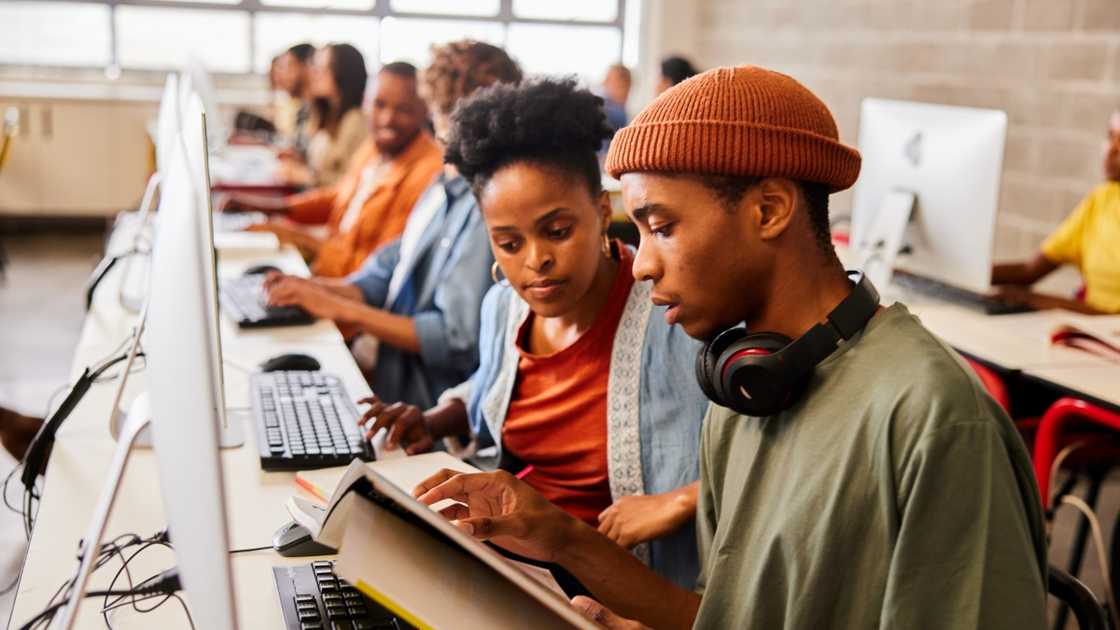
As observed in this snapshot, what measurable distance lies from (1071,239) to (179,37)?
230 inches

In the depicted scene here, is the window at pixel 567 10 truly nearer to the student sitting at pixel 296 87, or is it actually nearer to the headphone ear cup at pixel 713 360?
the student sitting at pixel 296 87

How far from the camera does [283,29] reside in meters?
7.17

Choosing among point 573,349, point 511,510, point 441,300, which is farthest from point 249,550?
point 441,300

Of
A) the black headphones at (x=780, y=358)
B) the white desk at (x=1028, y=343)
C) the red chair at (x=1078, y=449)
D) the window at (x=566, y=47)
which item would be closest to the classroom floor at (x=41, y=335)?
the red chair at (x=1078, y=449)

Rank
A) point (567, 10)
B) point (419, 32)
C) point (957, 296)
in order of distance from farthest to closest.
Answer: point (567, 10) < point (419, 32) < point (957, 296)

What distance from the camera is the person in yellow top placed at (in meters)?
2.82

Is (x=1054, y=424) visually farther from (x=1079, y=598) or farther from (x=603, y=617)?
(x=603, y=617)

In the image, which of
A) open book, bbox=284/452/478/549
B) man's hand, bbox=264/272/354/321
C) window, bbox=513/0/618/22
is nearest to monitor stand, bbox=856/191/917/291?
man's hand, bbox=264/272/354/321

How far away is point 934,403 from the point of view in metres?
0.84

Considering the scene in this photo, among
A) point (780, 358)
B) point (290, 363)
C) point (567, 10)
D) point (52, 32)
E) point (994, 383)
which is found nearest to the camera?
point (780, 358)

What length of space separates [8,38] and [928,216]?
6360 millimetres

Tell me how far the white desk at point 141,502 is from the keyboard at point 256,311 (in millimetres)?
132

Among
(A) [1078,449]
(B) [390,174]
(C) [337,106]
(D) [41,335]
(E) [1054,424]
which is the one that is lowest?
(D) [41,335]

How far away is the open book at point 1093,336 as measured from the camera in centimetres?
222
